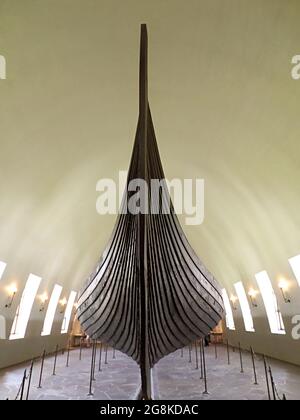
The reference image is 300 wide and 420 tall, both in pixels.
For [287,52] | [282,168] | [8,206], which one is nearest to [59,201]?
[8,206]

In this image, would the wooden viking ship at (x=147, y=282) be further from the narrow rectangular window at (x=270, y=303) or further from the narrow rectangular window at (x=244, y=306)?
the narrow rectangular window at (x=244, y=306)

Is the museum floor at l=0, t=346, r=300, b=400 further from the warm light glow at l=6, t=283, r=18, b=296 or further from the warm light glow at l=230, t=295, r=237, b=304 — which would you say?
the warm light glow at l=230, t=295, r=237, b=304

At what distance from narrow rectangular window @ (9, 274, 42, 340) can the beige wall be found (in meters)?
0.41

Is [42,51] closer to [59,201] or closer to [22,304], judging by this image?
[59,201]

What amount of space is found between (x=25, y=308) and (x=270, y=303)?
26.0ft

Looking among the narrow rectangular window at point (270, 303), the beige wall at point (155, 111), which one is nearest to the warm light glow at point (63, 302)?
the beige wall at point (155, 111)

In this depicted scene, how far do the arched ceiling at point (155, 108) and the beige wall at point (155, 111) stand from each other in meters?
0.02

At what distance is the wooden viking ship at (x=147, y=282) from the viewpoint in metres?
3.42

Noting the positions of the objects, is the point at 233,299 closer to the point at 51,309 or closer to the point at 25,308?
the point at 51,309

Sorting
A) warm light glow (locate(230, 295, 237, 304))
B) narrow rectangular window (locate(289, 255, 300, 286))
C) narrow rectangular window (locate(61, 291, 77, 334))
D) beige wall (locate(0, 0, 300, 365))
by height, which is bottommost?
narrow rectangular window (locate(61, 291, 77, 334))

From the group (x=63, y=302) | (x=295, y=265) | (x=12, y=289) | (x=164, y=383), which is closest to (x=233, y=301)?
(x=295, y=265)

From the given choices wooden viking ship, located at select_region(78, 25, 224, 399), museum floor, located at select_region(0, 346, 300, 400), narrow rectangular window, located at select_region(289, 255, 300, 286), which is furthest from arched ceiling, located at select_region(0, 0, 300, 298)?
museum floor, located at select_region(0, 346, 300, 400)

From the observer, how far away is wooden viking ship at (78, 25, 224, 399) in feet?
11.2

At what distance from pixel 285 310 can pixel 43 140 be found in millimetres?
7542
